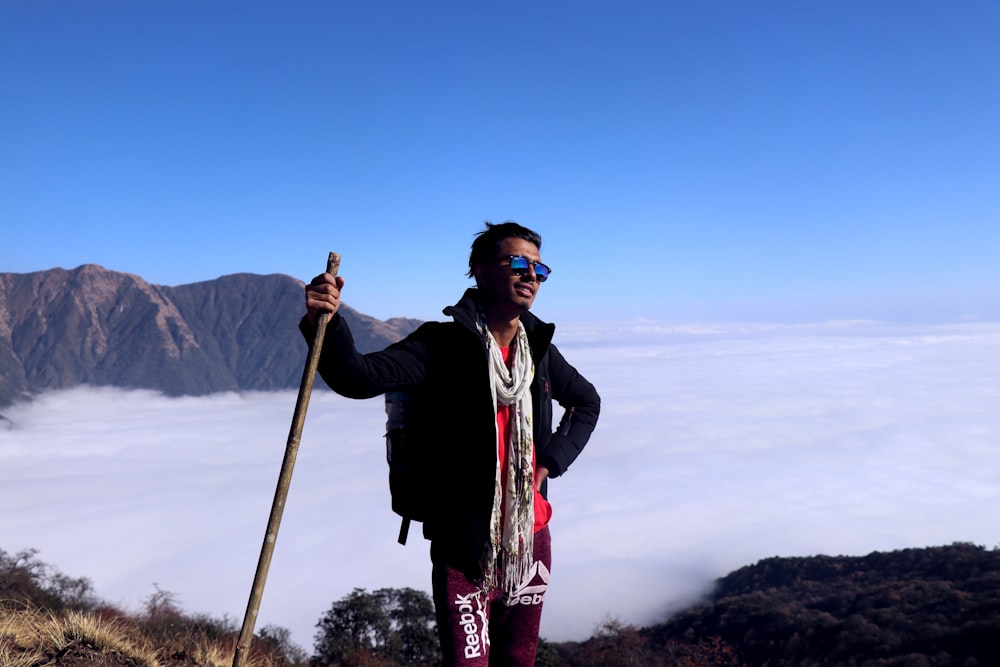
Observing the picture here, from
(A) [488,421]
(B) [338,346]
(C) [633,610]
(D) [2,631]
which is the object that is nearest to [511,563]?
(A) [488,421]

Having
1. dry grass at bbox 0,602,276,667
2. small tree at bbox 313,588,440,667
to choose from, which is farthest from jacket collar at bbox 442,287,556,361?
small tree at bbox 313,588,440,667

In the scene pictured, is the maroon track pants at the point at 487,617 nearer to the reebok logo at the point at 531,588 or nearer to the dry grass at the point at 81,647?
the reebok logo at the point at 531,588

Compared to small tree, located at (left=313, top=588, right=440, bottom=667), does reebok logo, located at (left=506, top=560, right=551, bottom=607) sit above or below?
above

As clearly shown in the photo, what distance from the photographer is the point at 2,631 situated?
200 inches

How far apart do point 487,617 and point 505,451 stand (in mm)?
819

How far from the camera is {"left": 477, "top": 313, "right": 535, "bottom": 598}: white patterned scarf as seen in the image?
332 cm

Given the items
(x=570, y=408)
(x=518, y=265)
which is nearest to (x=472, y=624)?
(x=570, y=408)

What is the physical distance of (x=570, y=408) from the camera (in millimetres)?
4012

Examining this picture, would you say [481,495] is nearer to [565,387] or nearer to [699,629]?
[565,387]

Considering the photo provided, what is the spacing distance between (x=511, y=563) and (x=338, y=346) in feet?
4.76

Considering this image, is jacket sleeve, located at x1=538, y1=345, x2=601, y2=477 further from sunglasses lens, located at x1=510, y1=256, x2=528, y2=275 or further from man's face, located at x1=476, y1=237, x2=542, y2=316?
sunglasses lens, located at x1=510, y1=256, x2=528, y2=275

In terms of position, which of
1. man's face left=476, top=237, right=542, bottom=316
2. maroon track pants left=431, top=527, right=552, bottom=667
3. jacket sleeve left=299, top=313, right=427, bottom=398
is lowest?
maroon track pants left=431, top=527, right=552, bottom=667

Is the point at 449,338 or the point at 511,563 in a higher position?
the point at 449,338

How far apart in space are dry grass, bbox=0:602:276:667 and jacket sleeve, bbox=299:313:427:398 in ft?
11.5
